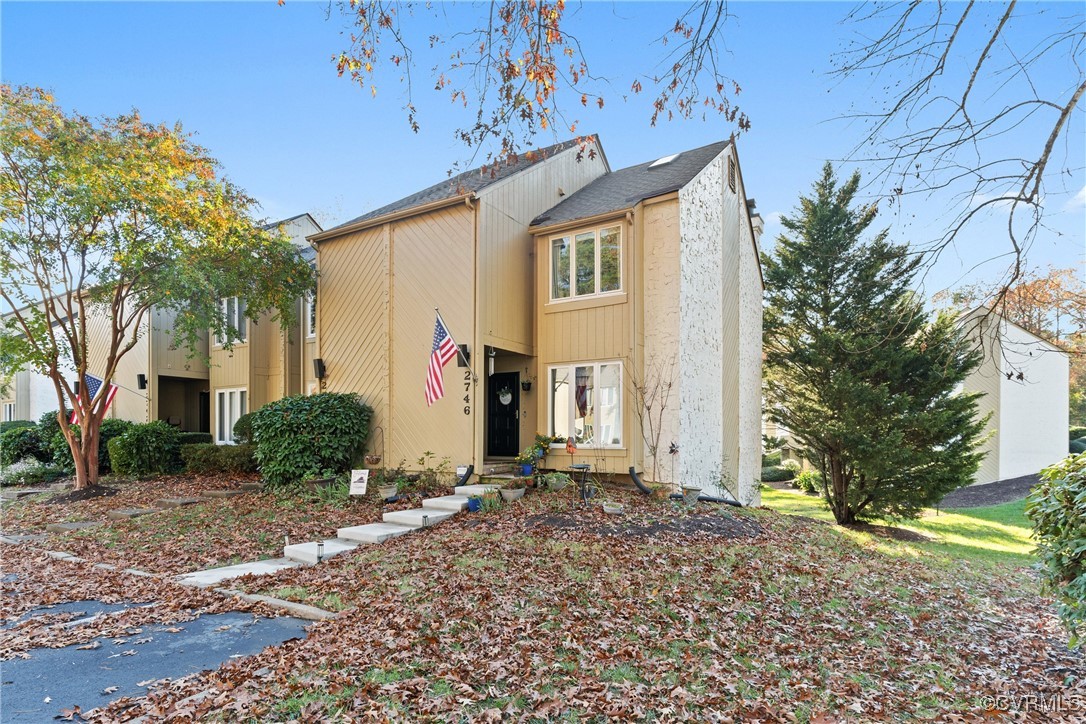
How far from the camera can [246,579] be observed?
21.5ft

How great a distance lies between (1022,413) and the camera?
68.4 ft

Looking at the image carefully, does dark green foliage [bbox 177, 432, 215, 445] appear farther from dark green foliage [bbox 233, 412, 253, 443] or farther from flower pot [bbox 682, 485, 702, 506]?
flower pot [bbox 682, 485, 702, 506]

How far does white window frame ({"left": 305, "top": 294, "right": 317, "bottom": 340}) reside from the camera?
1412cm

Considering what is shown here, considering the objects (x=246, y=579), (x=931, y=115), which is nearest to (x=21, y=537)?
(x=246, y=579)

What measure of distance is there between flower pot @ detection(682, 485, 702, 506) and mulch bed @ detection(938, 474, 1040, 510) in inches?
538

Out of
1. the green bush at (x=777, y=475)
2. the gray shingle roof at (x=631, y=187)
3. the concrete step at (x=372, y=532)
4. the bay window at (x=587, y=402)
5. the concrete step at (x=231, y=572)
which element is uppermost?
the gray shingle roof at (x=631, y=187)

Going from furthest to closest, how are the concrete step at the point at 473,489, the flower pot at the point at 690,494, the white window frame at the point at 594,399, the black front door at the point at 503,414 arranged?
the black front door at the point at 503,414 < the white window frame at the point at 594,399 < the flower pot at the point at 690,494 < the concrete step at the point at 473,489

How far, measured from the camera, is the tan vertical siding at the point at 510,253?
1098 cm

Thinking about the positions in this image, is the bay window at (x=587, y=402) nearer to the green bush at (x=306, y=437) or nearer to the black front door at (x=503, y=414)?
the black front door at (x=503, y=414)

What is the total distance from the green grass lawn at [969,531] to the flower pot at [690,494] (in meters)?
3.36

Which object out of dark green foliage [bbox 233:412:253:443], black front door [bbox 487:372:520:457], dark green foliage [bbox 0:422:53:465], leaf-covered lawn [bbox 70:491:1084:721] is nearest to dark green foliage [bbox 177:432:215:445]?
dark green foliage [bbox 233:412:253:443]

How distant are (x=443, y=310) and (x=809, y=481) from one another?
18.0 meters

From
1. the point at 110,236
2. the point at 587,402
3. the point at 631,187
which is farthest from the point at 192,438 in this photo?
the point at 631,187

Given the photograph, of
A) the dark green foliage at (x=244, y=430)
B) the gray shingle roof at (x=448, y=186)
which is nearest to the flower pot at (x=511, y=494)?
the gray shingle roof at (x=448, y=186)
